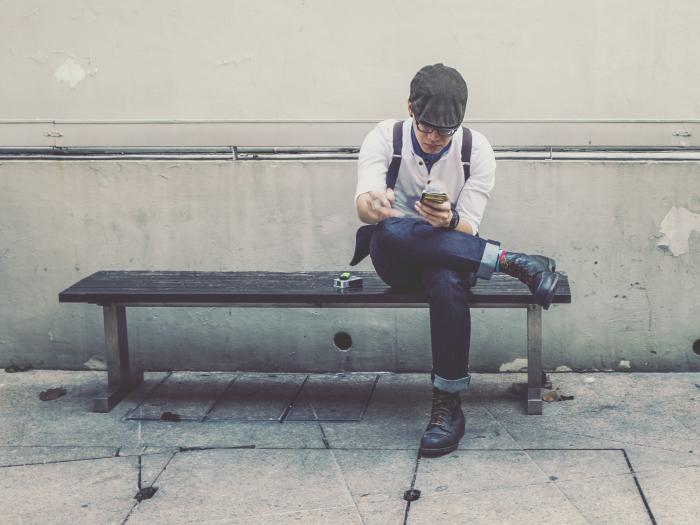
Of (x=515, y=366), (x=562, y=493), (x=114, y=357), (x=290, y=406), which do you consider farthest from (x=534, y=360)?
(x=114, y=357)

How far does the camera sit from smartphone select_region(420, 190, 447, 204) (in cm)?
340

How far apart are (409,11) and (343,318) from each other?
1699 millimetres

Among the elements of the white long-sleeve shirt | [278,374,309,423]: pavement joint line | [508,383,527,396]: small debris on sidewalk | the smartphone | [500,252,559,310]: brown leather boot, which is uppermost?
the white long-sleeve shirt

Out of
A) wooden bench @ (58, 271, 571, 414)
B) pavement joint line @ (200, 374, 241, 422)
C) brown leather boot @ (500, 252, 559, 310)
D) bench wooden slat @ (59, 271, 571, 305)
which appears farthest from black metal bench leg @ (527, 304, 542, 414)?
pavement joint line @ (200, 374, 241, 422)

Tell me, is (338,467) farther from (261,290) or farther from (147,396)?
(147,396)

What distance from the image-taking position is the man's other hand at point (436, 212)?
11.3ft

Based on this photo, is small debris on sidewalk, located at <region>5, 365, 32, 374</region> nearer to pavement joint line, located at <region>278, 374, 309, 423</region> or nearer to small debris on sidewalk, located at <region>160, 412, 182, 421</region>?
small debris on sidewalk, located at <region>160, 412, 182, 421</region>

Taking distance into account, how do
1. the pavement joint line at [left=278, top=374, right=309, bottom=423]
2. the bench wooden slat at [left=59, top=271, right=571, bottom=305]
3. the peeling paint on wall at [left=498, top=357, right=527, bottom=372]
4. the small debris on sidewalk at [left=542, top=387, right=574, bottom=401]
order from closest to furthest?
the bench wooden slat at [left=59, top=271, right=571, bottom=305], the pavement joint line at [left=278, top=374, right=309, bottom=423], the small debris on sidewalk at [left=542, top=387, right=574, bottom=401], the peeling paint on wall at [left=498, top=357, right=527, bottom=372]

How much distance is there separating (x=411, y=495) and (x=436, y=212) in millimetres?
1137

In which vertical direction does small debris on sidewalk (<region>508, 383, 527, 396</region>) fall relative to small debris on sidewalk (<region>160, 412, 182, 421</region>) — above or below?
above

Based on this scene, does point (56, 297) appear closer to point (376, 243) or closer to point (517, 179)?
point (376, 243)

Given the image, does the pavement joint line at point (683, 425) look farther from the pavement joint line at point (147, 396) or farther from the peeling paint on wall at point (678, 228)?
the pavement joint line at point (147, 396)

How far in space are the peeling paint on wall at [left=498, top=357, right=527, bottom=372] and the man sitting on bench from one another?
40.5 inches

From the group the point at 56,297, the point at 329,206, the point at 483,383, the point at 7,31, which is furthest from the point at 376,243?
the point at 7,31
